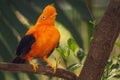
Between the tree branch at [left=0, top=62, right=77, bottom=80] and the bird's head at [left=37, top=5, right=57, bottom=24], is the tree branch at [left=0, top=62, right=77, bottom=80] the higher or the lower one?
the lower one

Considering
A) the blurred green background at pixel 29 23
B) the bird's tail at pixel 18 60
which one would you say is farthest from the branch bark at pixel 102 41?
the blurred green background at pixel 29 23

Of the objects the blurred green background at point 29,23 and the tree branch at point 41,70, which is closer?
the tree branch at point 41,70

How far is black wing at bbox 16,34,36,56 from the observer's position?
82cm

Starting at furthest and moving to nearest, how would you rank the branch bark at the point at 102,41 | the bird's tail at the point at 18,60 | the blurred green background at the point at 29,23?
the blurred green background at the point at 29,23
the bird's tail at the point at 18,60
the branch bark at the point at 102,41

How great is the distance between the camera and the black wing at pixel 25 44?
2.68ft

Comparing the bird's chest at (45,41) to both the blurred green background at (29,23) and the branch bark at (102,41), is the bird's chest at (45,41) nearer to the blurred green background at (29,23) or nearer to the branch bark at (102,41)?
the branch bark at (102,41)

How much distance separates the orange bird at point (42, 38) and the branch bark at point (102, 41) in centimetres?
8

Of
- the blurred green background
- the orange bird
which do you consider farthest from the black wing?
the blurred green background

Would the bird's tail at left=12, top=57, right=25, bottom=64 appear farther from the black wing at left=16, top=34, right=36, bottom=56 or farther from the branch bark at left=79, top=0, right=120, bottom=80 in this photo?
the branch bark at left=79, top=0, right=120, bottom=80

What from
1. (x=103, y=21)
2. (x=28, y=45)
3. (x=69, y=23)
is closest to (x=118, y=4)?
(x=103, y=21)

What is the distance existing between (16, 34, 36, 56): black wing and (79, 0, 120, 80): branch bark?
12cm

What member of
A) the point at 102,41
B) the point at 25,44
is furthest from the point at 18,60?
the point at 102,41

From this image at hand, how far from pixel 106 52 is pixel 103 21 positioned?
62 mm

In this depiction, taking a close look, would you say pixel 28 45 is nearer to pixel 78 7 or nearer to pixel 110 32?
pixel 110 32
